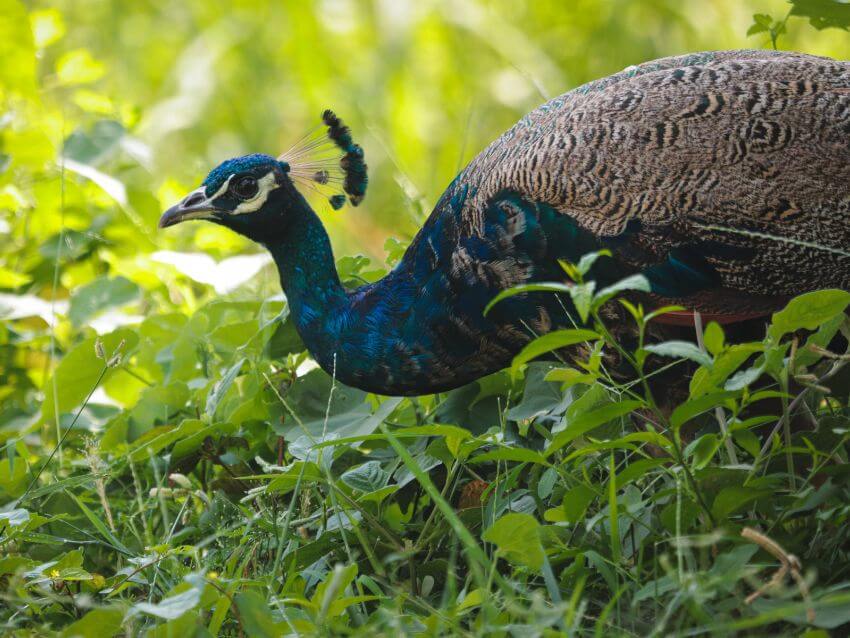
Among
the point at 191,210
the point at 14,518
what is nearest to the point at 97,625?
the point at 14,518

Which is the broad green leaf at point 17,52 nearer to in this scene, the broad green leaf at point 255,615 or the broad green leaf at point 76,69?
the broad green leaf at point 76,69

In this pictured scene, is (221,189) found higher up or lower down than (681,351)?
higher up

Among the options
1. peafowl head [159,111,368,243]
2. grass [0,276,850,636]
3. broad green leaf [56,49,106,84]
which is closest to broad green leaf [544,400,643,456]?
grass [0,276,850,636]

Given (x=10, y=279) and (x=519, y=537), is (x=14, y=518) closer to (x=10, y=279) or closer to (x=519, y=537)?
(x=519, y=537)

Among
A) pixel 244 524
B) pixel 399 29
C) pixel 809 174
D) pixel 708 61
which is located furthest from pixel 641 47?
pixel 244 524

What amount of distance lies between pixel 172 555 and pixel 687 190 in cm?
100

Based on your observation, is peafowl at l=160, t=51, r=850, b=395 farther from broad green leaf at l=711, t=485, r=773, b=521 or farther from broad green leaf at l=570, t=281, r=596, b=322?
broad green leaf at l=570, t=281, r=596, b=322

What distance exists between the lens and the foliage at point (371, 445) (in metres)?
1.45

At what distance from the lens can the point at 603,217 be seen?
6.18 ft

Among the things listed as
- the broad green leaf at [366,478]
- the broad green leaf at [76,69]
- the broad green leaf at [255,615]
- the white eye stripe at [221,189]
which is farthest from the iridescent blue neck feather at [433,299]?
the broad green leaf at [76,69]

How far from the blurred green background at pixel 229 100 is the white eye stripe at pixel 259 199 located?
0.34m

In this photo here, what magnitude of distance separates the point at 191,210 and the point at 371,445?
0.59 meters

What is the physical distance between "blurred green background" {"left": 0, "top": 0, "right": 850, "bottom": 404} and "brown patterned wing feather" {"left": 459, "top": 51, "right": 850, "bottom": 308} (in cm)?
67

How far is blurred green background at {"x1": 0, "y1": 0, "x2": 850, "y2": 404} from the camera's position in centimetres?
285
